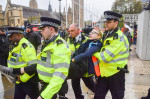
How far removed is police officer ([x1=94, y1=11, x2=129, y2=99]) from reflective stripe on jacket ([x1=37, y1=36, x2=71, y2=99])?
2.73ft

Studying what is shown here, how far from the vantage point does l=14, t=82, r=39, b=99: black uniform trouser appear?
2.60 m

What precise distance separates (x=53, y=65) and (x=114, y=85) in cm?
118

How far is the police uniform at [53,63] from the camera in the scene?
1.74 m

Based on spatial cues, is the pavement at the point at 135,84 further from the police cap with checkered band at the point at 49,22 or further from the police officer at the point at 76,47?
the police cap with checkered band at the point at 49,22

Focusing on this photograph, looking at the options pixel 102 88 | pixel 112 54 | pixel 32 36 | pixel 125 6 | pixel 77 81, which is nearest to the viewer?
pixel 112 54

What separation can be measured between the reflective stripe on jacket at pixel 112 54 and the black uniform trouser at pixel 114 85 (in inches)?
4.0

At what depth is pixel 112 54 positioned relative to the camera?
2428 millimetres

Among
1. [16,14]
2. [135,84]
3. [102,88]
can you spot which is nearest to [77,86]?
[102,88]

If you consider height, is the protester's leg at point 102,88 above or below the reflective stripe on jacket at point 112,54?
below

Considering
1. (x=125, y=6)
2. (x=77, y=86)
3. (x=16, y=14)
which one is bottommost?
(x=77, y=86)

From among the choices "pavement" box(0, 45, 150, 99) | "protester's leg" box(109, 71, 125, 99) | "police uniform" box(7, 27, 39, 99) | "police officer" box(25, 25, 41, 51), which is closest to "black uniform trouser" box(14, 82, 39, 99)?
"police uniform" box(7, 27, 39, 99)

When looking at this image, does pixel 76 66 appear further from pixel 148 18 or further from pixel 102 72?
pixel 148 18

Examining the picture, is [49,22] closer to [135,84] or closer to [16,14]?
[135,84]

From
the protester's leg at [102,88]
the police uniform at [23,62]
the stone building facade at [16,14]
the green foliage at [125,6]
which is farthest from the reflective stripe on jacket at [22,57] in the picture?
the stone building facade at [16,14]
